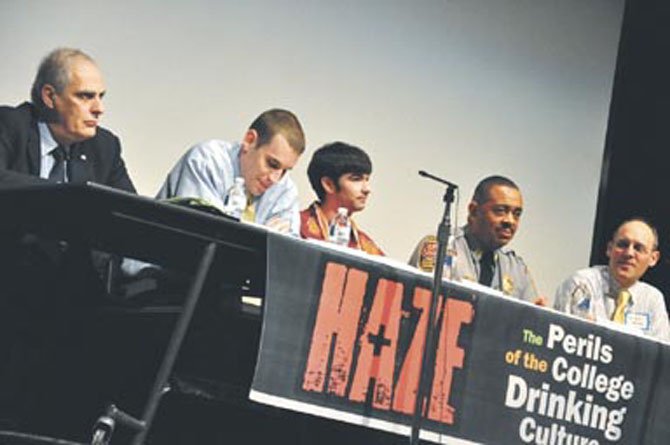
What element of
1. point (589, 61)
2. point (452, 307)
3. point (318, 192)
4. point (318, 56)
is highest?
point (589, 61)

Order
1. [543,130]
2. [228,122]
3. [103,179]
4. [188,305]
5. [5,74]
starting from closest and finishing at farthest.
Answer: [188,305] < [103,179] < [5,74] < [228,122] < [543,130]

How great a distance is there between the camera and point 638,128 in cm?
612

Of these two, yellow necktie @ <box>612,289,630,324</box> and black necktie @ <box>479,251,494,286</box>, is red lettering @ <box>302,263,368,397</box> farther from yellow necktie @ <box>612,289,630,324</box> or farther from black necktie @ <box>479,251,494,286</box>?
yellow necktie @ <box>612,289,630,324</box>

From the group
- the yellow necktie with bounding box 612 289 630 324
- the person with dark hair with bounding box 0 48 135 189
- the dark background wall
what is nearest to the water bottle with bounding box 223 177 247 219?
the person with dark hair with bounding box 0 48 135 189

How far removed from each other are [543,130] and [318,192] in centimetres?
170

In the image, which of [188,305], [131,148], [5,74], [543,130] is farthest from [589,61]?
[188,305]

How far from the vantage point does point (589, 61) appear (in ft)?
20.0

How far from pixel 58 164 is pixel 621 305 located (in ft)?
6.93

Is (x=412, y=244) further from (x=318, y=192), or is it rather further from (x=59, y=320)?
(x=59, y=320)

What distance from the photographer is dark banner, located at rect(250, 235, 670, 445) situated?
9.21 feet

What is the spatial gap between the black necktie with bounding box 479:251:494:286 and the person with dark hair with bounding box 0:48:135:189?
1.45 meters

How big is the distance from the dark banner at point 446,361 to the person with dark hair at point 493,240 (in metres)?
1.25

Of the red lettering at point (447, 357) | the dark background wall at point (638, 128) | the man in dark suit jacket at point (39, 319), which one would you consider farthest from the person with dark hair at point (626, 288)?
the man in dark suit jacket at point (39, 319)

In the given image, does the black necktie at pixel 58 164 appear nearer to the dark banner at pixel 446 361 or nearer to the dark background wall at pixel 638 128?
the dark banner at pixel 446 361
